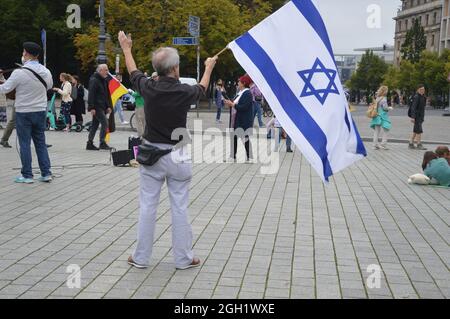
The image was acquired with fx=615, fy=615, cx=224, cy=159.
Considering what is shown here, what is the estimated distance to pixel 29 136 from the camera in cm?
934

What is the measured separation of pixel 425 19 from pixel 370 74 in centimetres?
1752

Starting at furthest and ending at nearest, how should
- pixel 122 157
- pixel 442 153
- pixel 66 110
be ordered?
pixel 66 110 → pixel 122 157 → pixel 442 153

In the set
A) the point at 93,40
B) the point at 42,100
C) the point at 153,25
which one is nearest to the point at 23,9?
the point at 93,40

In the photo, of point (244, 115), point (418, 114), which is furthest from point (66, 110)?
point (418, 114)

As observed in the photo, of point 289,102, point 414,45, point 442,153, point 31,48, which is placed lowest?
point 442,153

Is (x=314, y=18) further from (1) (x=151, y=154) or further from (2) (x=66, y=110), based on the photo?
(2) (x=66, y=110)

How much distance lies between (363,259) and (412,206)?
3077 mm

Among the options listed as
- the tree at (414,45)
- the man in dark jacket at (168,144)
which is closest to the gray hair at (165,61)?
the man in dark jacket at (168,144)

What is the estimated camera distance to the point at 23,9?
51000 mm

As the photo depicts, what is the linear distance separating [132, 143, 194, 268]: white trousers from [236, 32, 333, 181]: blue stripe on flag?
0.99 metres

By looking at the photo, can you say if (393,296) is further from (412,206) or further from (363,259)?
(412,206)

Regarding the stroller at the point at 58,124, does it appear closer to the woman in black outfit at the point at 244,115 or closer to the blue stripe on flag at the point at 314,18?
the woman in black outfit at the point at 244,115

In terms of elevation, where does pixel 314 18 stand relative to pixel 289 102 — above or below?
above

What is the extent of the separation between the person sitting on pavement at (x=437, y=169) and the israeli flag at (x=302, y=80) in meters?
5.77
